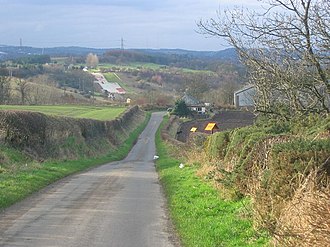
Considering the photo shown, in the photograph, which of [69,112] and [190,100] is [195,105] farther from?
[69,112]

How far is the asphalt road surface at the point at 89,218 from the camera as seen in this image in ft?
36.2

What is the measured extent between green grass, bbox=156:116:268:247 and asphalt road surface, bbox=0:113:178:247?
377mm

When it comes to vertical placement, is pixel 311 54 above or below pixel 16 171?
above

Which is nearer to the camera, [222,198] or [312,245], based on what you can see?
[312,245]

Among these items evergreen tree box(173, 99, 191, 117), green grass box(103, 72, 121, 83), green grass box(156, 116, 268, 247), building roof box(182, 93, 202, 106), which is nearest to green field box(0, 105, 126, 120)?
evergreen tree box(173, 99, 191, 117)

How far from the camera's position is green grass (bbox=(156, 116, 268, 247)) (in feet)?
34.5

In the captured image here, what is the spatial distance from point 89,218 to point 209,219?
2.87m

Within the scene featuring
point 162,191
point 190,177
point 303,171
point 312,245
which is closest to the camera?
point 312,245

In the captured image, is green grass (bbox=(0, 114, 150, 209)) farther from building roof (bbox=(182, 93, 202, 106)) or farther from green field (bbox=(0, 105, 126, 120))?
building roof (bbox=(182, 93, 202, 106))

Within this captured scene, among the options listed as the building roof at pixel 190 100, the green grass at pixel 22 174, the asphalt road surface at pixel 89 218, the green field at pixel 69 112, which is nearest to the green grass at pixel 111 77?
the building roof at pixel 190 100

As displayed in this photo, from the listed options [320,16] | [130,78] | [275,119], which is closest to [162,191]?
[275,119]

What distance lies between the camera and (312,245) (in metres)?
7.41

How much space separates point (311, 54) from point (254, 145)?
304 cm

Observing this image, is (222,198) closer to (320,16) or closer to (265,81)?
(265,81)
